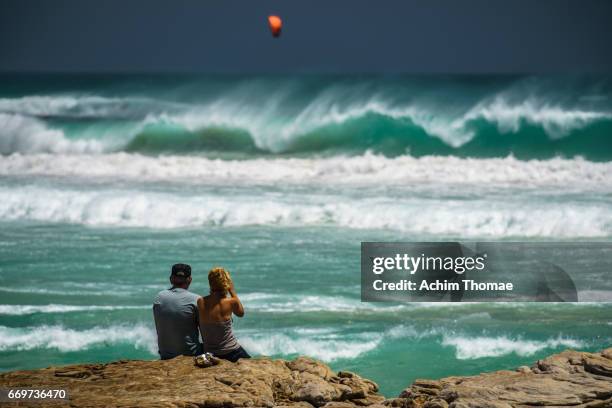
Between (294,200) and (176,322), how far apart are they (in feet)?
19.7

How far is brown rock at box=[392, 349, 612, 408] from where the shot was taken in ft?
12.3

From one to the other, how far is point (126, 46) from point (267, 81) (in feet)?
8.00

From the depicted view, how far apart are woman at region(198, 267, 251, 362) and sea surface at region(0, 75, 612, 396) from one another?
1837 mm

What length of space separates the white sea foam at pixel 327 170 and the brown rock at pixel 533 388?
6.50 meters

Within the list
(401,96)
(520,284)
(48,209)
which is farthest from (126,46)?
(520,284)

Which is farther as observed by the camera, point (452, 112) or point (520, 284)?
point (452, 112)

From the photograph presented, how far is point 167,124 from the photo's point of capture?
474 inches

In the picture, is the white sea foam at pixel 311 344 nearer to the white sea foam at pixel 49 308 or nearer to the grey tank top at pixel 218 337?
the white sea foam at pixel 49 308

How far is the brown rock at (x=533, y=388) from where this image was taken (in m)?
3.73

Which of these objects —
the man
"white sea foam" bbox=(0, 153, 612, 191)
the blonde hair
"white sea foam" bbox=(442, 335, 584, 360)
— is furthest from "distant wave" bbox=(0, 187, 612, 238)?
the blonde hair

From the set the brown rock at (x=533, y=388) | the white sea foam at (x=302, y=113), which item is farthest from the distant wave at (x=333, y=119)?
the brown rock at (x=533, y=388)

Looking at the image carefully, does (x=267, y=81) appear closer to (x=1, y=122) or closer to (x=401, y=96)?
(x=401, y=96)

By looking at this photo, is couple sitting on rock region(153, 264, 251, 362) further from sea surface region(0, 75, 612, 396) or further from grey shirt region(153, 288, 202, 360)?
sea surface region(0, 75, 612, 396)

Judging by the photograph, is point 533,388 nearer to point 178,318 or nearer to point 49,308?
point 178,318
